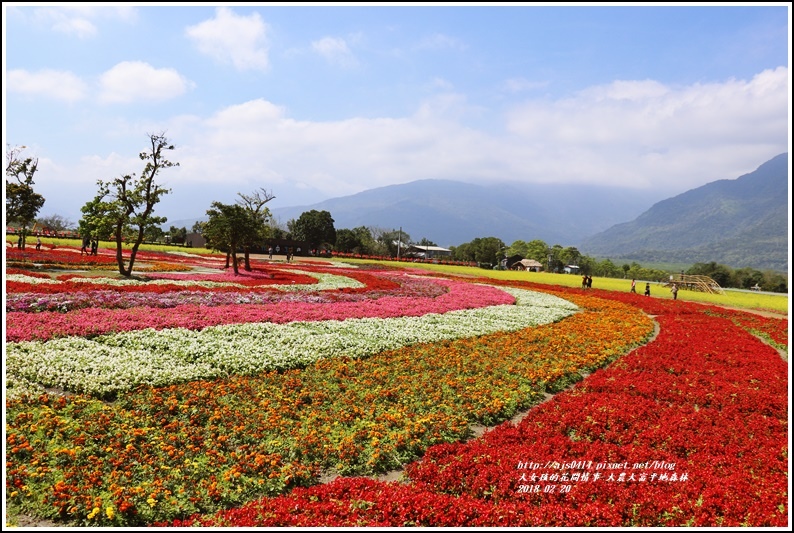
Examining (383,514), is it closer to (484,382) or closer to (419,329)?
(484,382)

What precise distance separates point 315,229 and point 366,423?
115186 millimetres

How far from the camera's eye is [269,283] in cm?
3366

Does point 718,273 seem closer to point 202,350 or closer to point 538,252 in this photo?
point 538,252

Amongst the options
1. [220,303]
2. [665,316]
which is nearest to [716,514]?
[220,303]

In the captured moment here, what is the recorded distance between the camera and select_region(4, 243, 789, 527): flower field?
682 cm

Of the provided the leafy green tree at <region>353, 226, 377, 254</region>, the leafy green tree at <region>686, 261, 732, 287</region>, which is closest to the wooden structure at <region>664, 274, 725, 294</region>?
the leafy green tree at <region>686, 261, 732, 287</region>

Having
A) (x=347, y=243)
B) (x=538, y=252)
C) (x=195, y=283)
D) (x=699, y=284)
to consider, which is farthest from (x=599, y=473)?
(x=538, y=252)

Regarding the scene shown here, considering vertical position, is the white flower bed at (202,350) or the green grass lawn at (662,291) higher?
the green grass lawn at (662,291)

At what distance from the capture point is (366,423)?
1000 cm

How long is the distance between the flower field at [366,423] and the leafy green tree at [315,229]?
10204 centimetres

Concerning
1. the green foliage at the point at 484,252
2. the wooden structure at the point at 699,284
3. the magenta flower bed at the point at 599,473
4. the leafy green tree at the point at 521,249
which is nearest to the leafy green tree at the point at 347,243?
the green foliage at the point at 484,252

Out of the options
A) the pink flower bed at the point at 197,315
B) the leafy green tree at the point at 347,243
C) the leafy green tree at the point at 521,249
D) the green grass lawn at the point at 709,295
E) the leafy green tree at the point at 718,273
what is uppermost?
the leafy green tree at the point at 521,249

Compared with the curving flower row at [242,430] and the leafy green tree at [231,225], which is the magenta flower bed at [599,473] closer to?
the curving flower row at [242,430]

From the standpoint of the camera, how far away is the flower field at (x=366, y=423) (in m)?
6.82
